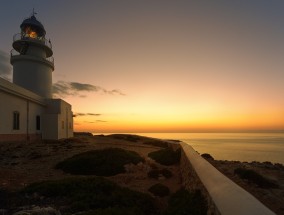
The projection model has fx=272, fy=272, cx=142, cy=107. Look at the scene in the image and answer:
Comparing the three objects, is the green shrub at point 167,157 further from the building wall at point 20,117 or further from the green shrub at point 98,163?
the building wall at point 20,117

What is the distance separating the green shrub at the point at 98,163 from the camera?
46.4 feet

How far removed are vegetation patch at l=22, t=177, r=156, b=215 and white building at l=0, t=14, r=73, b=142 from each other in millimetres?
16543

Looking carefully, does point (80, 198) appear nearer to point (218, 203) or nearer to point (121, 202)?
point (121, 202)

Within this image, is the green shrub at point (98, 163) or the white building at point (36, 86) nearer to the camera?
the green shrub at point (98, 163)

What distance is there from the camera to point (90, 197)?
8.59 meters

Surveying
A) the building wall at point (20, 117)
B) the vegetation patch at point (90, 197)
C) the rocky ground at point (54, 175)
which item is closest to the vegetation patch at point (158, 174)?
the rocky ground at point (54, 175)

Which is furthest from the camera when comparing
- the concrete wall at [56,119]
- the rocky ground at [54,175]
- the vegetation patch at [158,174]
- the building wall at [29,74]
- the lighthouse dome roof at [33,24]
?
the lighthouse dome roof at [33,24]

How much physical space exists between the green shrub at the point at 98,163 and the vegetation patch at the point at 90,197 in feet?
12.2

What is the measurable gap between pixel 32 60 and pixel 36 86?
2.91 meters

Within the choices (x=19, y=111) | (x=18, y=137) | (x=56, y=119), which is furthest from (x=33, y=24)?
(x=18, y=137)

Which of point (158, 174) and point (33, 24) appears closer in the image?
point (158, 174)

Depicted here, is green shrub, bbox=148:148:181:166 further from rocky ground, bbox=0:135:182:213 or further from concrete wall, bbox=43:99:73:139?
concrete wall, bbox=43:99:73:139

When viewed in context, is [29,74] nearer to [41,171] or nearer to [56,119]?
[56,119]

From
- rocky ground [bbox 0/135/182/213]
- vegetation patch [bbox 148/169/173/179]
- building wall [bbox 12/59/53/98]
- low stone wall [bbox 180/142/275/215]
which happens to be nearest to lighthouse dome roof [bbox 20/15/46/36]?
building wall [bbox 12/59/53/98]
